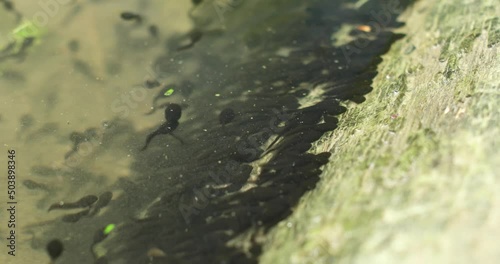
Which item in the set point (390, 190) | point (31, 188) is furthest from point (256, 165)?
point (31, 188)

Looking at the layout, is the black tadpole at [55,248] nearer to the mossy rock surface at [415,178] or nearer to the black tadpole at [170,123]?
the black tadpole at [170,123]

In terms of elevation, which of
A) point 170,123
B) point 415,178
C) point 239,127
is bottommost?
point 415,178

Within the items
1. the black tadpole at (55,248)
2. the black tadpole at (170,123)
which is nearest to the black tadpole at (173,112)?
the black tadpole at (170,123)

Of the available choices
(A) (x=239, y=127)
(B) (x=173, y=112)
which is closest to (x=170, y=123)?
(B) (x=173, y=112)

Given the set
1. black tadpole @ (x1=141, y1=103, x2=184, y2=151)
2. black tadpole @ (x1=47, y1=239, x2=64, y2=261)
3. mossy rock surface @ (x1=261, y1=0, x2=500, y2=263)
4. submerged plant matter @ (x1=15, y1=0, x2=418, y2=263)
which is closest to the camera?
mossy rock surface @ (x1=261, y1=0, x2=500, y2=263)

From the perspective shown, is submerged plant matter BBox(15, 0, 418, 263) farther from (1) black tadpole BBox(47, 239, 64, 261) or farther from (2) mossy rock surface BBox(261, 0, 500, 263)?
(2) mossy rock surface BBox(261, 0, 500, 263)

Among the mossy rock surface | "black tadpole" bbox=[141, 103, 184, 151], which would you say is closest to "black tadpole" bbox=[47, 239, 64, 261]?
"black tadpole" bbox=[141, 103, 184, 151]

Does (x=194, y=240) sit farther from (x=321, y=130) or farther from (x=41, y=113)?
(x=41, y=113)

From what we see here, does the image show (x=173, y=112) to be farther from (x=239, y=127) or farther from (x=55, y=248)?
(x=55, y=248)

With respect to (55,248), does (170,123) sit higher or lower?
higher
